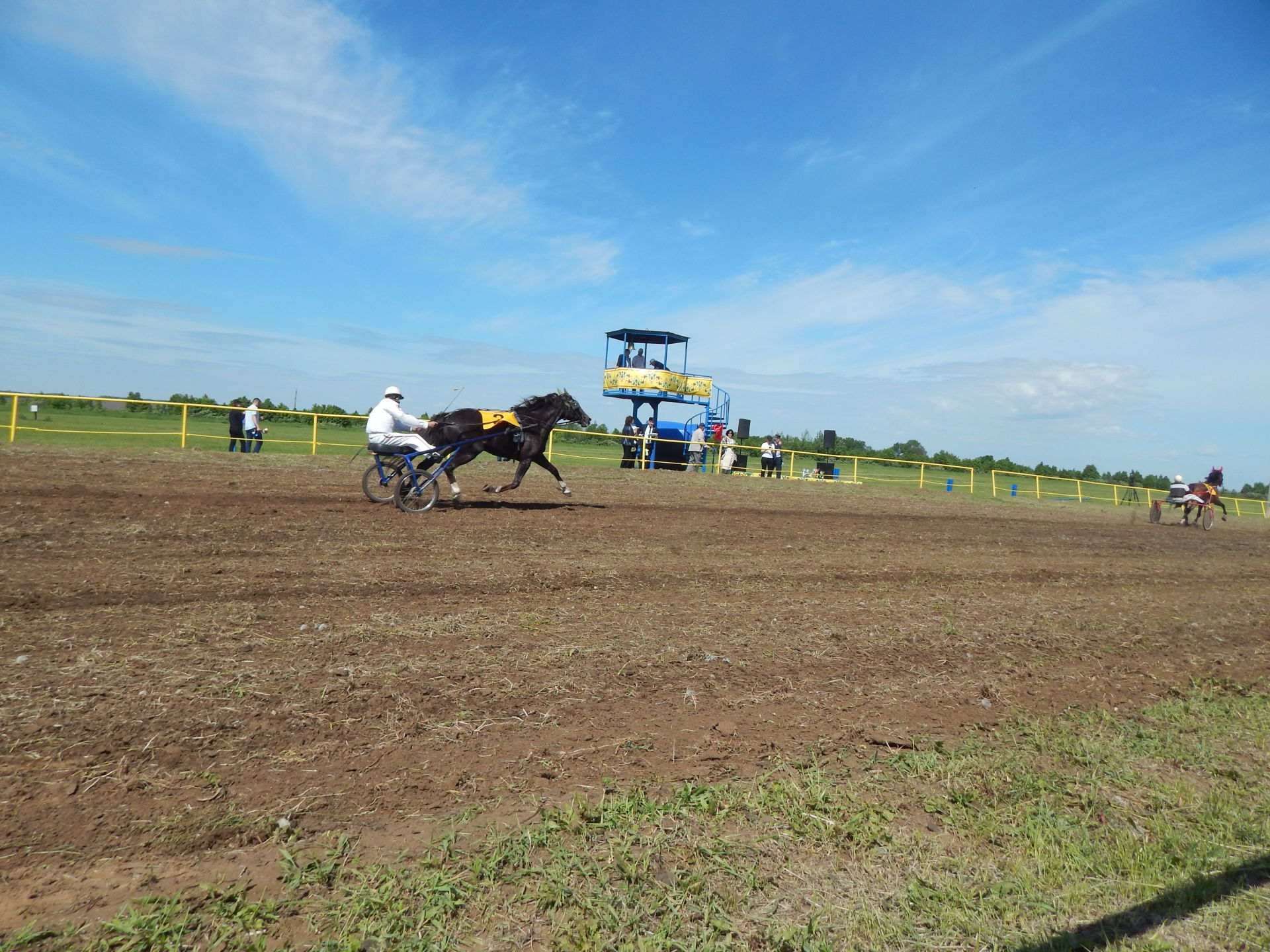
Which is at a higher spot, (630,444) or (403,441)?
(630,444)

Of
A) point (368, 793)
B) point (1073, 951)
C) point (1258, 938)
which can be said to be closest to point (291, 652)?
point (368, 793)

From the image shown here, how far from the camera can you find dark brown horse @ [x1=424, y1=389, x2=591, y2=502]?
12.8 metres

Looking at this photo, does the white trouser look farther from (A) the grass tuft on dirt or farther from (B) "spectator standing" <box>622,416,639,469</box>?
(B) "spectator standing" <box>622,416,639,469</box>

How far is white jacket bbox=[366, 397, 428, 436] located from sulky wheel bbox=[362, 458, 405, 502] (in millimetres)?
672

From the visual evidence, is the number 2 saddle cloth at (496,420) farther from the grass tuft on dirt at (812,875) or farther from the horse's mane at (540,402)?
the grass tuft on dirt at (812,875)

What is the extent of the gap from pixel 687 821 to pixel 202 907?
76.9 inches

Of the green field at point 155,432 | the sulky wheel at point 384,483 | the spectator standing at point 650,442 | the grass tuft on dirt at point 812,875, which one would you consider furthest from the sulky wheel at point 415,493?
the spectator standing at point 650,442

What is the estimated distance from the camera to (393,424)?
11992 mm

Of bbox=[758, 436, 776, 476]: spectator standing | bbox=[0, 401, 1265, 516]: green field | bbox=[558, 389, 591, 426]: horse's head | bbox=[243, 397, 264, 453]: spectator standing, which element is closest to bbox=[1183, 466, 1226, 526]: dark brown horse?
bbox=[0, 401, 1265, 516]: green field

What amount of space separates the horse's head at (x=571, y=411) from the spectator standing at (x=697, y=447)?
12534 millimetres

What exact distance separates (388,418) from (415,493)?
49.0 inches

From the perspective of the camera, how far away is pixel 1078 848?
11.7 feet

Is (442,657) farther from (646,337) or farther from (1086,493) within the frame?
(1086,493)

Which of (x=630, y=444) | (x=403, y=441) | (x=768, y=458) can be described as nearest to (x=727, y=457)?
(x=768, y=458)
